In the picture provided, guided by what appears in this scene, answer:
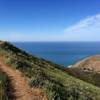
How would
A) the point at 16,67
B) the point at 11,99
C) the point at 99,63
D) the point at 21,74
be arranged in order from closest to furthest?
1. the point at 11,99
2. the point at 21,74
3. the point at 16,67
4. the point at 99,63

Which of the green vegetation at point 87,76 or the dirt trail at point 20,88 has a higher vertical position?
the dirt trail at point 20,88

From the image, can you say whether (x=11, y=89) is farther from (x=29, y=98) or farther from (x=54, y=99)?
(x=54, y=99)

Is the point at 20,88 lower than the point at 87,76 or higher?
higher

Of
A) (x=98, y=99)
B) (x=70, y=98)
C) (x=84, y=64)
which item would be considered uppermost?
(x=70, y=98)

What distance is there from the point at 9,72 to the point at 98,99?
7104 millimetres

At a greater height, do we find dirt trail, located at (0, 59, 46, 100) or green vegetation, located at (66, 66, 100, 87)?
dirt trail, located at (0, 59, 46, 100)

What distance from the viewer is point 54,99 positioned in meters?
11.7

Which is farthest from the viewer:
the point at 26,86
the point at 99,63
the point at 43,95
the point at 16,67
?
the point at 99,63

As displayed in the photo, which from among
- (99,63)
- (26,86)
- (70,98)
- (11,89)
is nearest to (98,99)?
(70,98)

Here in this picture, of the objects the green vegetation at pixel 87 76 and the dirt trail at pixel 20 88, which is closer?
the dirt trail at pixel 20 88

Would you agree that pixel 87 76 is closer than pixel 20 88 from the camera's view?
No

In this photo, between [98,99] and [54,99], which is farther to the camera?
[98,99]

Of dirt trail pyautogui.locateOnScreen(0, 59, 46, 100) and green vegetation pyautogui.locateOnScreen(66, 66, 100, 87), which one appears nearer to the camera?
dirt trail pyautogui.locateOnScreen(0, 59, 46, 100)

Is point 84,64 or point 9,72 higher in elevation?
point 9,72
